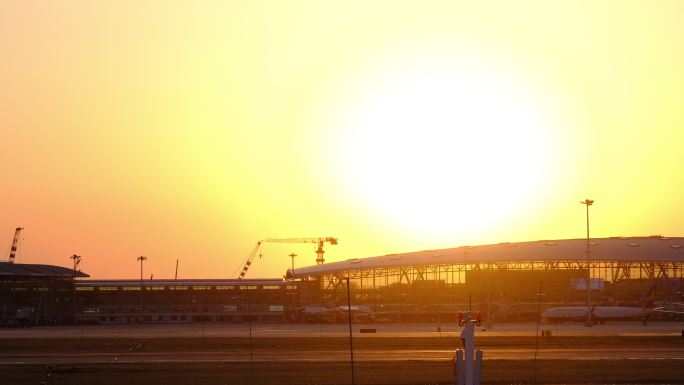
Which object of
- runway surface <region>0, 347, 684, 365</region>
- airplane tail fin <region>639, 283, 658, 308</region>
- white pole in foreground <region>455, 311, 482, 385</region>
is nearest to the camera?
white pole in foreground <region>455, 311, 482, 385</region>

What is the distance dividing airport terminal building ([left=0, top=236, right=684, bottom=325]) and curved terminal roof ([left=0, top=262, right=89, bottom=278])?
0.27 m

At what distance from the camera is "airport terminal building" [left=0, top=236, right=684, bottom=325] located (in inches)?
5827

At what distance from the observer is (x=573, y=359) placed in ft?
175

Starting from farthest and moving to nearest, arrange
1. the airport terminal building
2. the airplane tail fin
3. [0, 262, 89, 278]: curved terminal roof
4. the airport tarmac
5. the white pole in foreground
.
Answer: [0, 262, 89, 278]: curved terminal roof → the airport terminal building → the airplane tail fin → the airport tarmac → the white pole in foreground

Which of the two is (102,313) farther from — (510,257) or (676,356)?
(676,356)

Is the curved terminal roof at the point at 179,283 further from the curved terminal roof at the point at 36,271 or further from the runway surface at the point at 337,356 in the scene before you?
the runway surface at the point at 337,356

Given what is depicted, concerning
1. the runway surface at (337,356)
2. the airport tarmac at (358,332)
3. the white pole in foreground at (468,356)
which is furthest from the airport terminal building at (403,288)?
the white pole in foreground at (468,356)

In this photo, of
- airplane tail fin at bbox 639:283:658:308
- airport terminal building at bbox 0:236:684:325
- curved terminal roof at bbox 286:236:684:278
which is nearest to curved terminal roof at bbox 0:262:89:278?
airport terminal building at bbox 0:236:684:325

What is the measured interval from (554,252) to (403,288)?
29.8 m

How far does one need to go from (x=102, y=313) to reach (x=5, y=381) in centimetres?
11505

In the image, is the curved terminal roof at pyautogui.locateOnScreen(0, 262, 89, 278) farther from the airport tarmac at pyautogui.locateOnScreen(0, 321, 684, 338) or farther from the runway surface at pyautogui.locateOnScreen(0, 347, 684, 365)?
the runway surface at pyautogui.locateOnScreen(0, 347, 684, 365)

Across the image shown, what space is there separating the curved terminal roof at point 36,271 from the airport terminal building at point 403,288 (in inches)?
10.6

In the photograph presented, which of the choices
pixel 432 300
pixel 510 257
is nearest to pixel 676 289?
pixel 510 257

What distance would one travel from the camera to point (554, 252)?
152 meters
